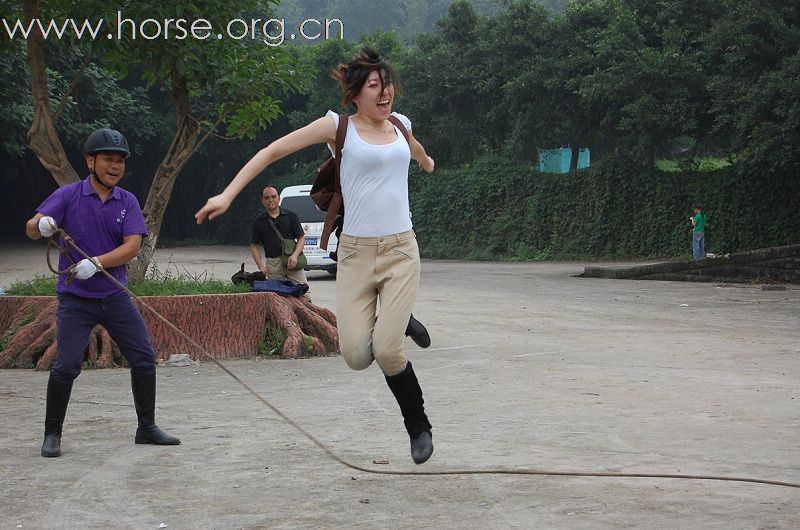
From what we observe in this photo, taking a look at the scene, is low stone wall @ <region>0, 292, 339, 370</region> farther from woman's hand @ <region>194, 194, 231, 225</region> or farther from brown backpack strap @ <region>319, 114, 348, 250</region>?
woman's hand @ <region>194, 194, 231, 225</region>

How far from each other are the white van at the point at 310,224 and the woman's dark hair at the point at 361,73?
18611 millimetres

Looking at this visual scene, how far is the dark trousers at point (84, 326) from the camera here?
651 cm

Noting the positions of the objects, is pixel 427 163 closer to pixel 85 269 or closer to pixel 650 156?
pixel 85 269

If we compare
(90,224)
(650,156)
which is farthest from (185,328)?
(650,156)

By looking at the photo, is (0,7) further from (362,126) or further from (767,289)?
(767,289)

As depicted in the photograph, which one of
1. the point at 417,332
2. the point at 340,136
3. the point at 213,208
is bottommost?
the point at 417,332

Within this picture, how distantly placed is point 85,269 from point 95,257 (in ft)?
0.44

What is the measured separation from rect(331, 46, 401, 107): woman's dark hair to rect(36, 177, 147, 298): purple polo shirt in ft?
5.35

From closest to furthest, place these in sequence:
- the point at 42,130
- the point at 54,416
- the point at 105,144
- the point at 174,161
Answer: the point at 54,416, the point at 105,144, the point at 42,130, the point at 174,161

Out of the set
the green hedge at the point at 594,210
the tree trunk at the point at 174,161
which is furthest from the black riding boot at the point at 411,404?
the green hedge at the point at 594,210

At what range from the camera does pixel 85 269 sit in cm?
629

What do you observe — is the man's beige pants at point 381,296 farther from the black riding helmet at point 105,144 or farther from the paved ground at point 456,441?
the black riding helmet at point 105,144

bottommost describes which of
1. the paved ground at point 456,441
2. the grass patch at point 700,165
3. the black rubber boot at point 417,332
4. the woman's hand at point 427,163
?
the paved ground at point 456,441

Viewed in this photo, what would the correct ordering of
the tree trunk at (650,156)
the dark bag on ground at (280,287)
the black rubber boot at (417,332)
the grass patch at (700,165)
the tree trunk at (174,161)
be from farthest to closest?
the tree trunk at (650,156) < the grass patch at (700,165) < the tree trunk at (174,161) < the dark bag on ground at (280,287) < the black rubber boot at (417,332)
